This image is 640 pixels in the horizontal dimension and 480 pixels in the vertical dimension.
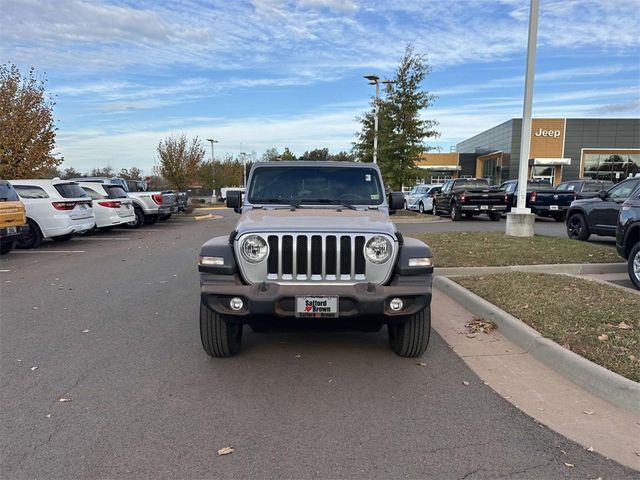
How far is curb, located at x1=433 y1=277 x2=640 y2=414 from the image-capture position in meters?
3.65

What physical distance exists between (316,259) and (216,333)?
1.20 m

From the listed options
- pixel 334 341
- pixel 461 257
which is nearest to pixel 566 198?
pixel 461 257

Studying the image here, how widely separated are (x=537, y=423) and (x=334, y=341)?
2222mm

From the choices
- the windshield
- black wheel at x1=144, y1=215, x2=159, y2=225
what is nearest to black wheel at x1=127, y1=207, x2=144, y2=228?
black wheel at x1=144, y1=215, x2=159, y2=225

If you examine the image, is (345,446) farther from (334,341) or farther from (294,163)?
(294,163)

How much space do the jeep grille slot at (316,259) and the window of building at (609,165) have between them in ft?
187

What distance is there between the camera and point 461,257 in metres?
9.01

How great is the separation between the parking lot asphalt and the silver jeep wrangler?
48 cm

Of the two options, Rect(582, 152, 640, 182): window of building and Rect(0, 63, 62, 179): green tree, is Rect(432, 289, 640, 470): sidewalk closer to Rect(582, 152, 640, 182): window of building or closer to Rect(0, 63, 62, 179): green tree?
Rect(0, 63, 62, 179): green tree

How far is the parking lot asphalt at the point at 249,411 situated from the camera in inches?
115

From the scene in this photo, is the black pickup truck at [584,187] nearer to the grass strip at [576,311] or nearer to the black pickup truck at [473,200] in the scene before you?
the black pickup truck at [473,200]

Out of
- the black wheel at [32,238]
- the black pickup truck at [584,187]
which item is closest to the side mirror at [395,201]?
the black wheel at [32,238]

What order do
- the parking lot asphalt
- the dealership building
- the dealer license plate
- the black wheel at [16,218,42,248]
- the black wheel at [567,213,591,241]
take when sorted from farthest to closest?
the dealership building → the black wheel at [16,218,42,248] → the black wheel at [567,213,591,241] → the dealer license plate → the parking lot asphalt

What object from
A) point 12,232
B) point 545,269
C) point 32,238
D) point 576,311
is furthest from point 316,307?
point 32,238
